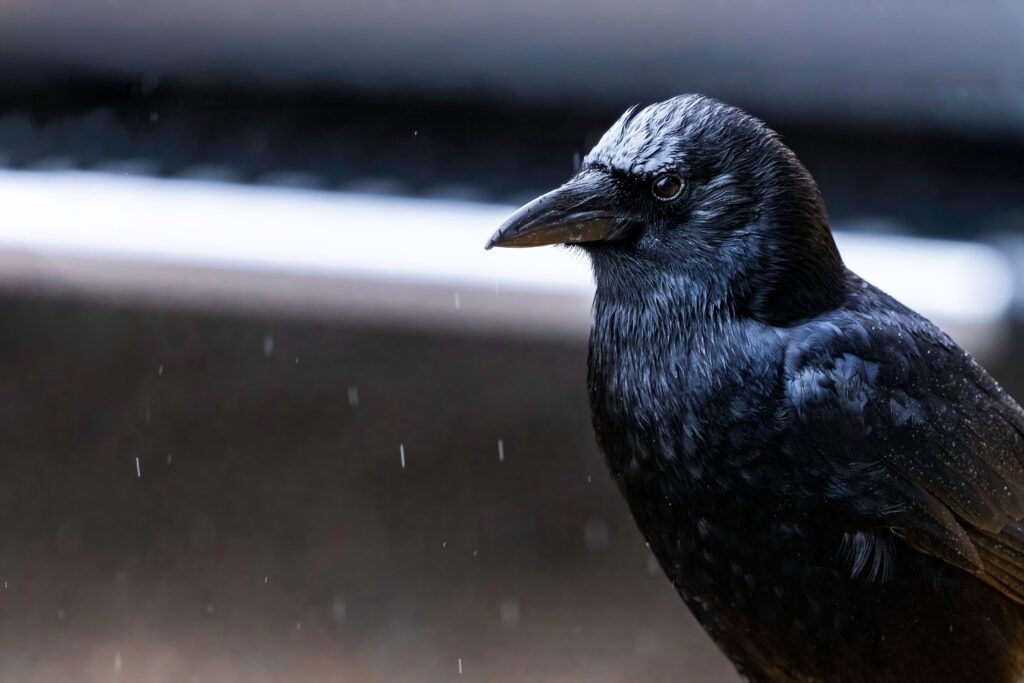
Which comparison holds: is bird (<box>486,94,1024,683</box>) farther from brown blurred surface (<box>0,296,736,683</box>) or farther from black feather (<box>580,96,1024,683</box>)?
brown blurred surface (<box>0,296,736,683</box>)

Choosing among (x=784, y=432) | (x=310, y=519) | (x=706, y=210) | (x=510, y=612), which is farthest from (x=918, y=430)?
(x=310, y=519)

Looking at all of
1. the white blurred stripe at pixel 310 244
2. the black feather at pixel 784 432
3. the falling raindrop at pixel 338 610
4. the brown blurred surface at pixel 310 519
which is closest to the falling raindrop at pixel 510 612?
the brown blurred surface at pixel 310 519

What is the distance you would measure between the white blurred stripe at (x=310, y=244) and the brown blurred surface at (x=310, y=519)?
0.82ft

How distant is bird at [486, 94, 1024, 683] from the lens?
1259 mm

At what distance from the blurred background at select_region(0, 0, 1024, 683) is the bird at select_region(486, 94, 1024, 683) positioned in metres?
1.16

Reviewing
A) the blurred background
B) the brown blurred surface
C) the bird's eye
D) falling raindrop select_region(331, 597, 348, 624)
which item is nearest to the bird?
the bird's eye

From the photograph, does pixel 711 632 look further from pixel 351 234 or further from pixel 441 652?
pixel 441 652

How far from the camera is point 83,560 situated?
2.91 metres

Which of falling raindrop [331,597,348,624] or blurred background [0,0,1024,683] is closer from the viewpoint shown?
blurred background [0,0,1024,683]

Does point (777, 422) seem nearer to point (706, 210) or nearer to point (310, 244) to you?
point (706, 210)

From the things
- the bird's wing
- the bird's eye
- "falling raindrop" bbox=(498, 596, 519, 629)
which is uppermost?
the bird's eye

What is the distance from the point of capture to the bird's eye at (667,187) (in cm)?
130

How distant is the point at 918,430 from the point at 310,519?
6.06 feet

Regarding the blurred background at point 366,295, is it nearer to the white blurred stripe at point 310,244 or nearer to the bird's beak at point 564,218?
the white blurred stripe at point 310,244
